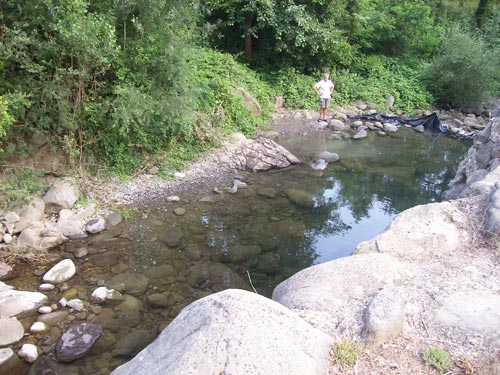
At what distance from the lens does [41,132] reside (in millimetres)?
7941

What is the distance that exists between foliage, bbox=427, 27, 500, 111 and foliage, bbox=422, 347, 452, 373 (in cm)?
1729

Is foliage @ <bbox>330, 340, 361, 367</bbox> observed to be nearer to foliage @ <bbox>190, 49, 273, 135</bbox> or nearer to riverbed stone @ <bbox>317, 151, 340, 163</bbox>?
foliage @ <bbox>190, 49, 273, 135</bbox>

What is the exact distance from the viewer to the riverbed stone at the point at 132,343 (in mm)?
5262

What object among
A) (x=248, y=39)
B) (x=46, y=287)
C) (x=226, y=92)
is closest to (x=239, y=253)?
(x=46, y=287)

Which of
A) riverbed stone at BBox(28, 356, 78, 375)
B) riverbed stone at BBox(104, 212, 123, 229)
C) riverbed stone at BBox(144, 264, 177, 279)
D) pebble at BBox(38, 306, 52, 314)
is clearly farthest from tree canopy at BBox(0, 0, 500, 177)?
riverbed stone at BBox(28, 356, 78, 375)

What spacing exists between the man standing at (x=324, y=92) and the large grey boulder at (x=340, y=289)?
1152 cm

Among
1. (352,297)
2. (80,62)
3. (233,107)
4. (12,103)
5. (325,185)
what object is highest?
(80,62)

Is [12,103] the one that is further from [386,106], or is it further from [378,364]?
[386,106]

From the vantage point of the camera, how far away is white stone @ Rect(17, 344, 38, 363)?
5.01 m

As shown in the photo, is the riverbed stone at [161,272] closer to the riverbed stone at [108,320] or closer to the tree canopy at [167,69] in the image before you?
the riverbed stone at [108,320]

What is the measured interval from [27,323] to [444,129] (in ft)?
51.7

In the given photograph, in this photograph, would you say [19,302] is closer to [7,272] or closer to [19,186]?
[7,272]

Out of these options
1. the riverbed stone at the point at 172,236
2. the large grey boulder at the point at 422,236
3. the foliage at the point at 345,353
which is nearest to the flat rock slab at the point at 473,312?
the large grey boulder at the point at 422,236

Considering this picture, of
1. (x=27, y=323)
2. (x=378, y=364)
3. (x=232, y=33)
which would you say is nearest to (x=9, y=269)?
(x=27, y=323)
